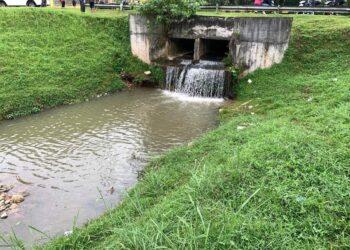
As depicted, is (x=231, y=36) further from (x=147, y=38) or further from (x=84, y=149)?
(x=84, y=149)

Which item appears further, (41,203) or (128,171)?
(128,171)

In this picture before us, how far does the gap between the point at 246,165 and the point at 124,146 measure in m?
4.38

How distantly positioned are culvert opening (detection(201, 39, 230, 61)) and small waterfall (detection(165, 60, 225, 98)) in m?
1.38

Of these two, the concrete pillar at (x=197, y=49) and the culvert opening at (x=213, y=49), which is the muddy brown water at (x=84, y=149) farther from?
the culvert opening at (x=213, y=49)


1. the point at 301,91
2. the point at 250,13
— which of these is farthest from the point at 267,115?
the point at 250,13

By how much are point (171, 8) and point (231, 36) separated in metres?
2.77

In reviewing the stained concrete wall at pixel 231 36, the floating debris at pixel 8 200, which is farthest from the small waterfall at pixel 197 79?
the floating debris at pixel 8 200

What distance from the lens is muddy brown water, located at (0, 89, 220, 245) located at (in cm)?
641

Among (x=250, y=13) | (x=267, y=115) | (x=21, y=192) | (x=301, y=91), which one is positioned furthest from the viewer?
(x=250, y=13)

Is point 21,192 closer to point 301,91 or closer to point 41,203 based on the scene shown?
point 41,203

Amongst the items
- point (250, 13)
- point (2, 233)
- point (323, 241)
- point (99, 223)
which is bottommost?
point (2, 233)

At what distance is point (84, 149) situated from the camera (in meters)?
8.92

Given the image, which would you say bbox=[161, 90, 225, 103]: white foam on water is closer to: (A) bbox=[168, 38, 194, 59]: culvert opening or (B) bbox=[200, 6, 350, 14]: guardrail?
(A) bbox=[168, 38, 194, 59]: culvert opening

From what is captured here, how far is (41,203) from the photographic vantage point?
667 centimetres
